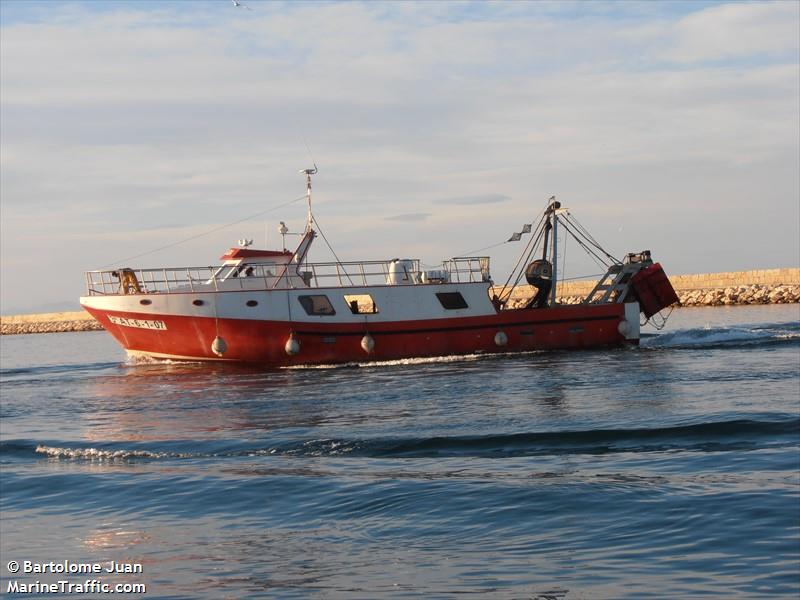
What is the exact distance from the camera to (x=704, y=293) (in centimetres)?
6725

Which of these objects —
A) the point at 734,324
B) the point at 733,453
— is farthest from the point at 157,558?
the point at 734,324

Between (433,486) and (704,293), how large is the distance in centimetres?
5773

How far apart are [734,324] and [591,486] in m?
32.4

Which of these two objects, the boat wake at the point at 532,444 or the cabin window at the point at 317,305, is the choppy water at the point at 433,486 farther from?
the cabin window at the point at 317,305

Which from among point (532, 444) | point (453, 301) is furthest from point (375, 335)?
point (532, 444)

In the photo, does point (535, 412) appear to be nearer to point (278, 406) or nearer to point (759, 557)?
point (278, 406)

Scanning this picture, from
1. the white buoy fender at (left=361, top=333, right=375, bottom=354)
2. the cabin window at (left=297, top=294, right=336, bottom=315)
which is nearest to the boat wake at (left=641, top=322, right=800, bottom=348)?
the white buoy fender at (left=361, top=333, right=375, bottom=354)

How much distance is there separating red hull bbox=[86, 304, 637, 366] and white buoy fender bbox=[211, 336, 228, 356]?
0.54 ft

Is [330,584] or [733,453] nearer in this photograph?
[330,584]

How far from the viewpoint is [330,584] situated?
373 inches

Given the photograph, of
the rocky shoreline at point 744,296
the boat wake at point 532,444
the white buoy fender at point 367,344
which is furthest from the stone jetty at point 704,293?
the boat wake at point 532,444

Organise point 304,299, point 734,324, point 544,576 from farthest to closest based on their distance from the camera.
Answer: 1. point 734,324
2. point 304,299
3. point 544,576

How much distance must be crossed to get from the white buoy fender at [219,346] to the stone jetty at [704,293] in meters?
16.2

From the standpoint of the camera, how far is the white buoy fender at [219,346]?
3158 centimetres
